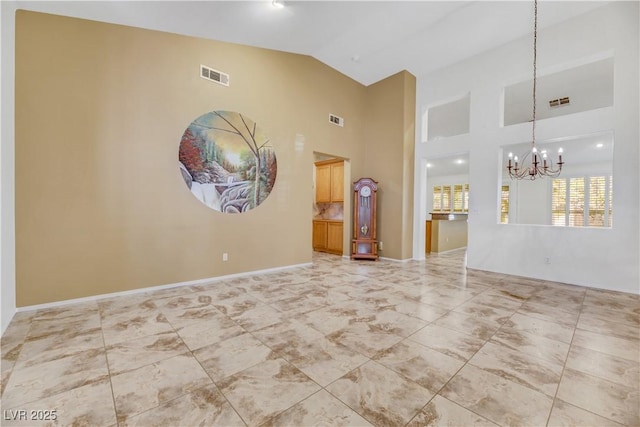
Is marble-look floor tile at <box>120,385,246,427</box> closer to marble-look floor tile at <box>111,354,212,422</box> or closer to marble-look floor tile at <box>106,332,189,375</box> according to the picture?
marble-look floor tile at <box>111,354,212,422</box>

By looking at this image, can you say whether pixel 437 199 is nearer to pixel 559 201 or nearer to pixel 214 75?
pixel 559 201

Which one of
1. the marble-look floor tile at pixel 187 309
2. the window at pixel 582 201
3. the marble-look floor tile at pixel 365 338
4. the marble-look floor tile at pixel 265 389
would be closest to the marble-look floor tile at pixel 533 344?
the marble-look floor tile at pixel 365 338

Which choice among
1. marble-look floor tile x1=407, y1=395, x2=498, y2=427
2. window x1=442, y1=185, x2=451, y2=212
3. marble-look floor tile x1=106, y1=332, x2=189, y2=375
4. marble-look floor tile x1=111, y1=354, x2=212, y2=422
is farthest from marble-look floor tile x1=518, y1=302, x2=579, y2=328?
window x1=442, y1=185, x2=451, y2=212

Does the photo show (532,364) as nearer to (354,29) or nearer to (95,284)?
(95,284)

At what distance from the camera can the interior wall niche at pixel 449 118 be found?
6421 millimetres

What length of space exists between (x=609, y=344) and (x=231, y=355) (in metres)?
3.31

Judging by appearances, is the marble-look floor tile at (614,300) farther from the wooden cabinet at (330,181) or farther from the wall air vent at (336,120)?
the wall air vent at (336,120)

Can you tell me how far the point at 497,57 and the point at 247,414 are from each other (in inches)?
262

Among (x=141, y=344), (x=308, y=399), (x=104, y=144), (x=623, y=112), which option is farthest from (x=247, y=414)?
(x=623, y=112)

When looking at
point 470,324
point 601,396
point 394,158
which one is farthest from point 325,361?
point 394,158

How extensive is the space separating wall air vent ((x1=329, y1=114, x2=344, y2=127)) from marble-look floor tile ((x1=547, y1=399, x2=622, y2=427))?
5.50 metres

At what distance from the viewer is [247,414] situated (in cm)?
150

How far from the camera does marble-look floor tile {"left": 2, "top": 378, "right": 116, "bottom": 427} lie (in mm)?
1433

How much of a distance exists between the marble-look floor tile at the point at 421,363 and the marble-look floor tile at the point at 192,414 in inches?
44.4
